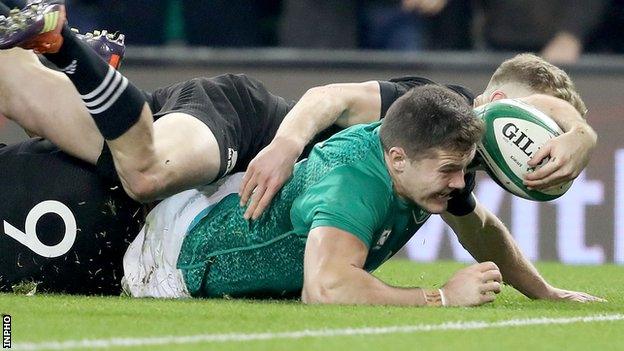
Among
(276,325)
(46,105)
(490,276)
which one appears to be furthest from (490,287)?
(46,105)

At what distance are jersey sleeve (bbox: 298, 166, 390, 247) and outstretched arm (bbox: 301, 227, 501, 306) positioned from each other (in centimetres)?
4

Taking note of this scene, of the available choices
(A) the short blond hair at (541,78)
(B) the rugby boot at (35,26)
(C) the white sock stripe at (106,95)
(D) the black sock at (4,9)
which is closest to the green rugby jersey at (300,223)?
(C) the white sock stripe at (106,95)

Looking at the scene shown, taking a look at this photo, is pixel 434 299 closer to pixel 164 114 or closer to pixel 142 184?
pixel 142 184

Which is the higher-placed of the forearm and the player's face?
the player's face

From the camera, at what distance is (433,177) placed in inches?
222

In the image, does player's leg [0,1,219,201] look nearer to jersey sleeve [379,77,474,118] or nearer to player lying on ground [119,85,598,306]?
player lying on ground [119,85,598,306]

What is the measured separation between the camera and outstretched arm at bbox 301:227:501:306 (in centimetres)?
552

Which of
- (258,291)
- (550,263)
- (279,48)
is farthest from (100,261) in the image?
(279,48)

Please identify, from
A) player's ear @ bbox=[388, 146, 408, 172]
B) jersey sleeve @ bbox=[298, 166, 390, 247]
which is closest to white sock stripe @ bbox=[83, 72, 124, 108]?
jersey sleeve @ bbox=[298, 166, 390, 247]

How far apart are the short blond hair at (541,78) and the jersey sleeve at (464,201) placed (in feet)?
1.63

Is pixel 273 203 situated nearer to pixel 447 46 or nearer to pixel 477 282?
pixel 477 282

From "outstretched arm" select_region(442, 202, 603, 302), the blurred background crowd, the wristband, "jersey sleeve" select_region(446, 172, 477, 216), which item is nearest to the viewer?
the wristband

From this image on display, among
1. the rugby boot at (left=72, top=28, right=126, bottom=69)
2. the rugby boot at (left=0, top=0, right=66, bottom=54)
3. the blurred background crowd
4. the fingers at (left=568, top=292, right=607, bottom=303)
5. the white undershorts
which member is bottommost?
the blurred background crowd

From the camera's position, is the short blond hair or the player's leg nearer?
the player's leg
